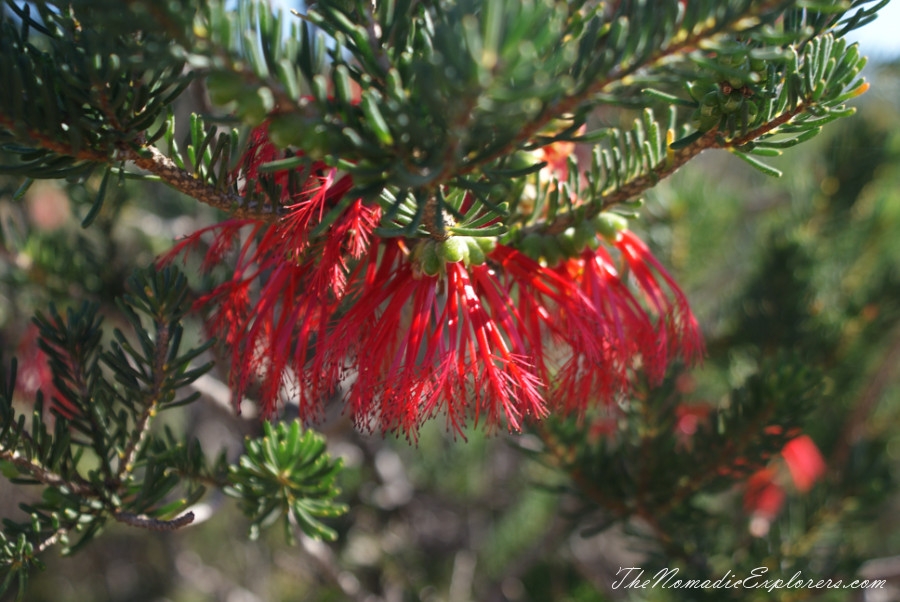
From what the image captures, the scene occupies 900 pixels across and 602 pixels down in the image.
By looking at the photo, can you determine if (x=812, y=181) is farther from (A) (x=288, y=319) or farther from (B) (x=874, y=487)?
(A) (x=288, y=319)

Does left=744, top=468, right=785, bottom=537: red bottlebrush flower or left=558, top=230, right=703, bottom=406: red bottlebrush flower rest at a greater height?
left=558, top=230, right=703, bottom=406: red bottlebrush flower

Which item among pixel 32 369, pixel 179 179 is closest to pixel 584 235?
pixel 179 179

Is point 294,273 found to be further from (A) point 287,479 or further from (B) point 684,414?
(B) point 684,414

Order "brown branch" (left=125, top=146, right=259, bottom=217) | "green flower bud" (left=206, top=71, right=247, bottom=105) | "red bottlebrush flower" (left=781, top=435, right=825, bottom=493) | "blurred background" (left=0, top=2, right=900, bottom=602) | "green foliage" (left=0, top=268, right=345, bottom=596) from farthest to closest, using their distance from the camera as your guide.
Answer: "red bottlebrush flower" (left=781, top=435, right=825, bottom=493) → "blurred background" (left=0, top=2, right=900, bottom=602) → "green foliage" (left=0, top=268, right=345, bottom=596) → "brown branch" (left=125, top=146, right=259, bottom=217) → "green flower bud" (left=206, top=71, right=247, bottom=105)

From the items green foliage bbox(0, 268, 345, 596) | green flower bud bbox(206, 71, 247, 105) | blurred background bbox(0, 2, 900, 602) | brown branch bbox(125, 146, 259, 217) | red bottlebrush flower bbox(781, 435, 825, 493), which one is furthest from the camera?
red bottlebrush flower bbox(781, 435, 825, 493)

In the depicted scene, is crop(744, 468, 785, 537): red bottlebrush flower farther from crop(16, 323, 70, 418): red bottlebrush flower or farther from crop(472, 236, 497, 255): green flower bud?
crop(16, 323, 70, 418): red bottlebrush flower

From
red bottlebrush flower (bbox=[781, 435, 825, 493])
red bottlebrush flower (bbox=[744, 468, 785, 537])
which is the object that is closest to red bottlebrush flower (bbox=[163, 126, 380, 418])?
red bottlebrush flower (bbox=[744, 468, 785, 537])
